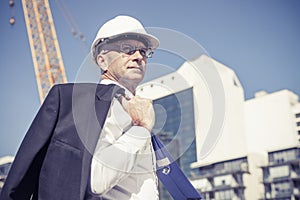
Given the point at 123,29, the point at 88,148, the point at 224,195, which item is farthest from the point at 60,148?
the point at 224,195

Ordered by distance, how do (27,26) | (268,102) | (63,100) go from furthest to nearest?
(268,102) < (27,26) < (63,100)

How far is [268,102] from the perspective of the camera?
3981 inches

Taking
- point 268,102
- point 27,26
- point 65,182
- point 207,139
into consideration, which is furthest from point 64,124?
A: point 268,102

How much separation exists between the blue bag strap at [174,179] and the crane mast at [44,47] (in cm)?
4741

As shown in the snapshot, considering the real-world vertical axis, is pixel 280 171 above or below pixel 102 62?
below

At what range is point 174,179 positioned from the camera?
2.57m

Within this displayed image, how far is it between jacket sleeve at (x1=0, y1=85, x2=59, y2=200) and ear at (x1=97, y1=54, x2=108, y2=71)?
37 cm

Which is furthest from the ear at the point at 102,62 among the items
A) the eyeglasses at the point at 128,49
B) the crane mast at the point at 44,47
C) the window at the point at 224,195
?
the window at the point at 224,195

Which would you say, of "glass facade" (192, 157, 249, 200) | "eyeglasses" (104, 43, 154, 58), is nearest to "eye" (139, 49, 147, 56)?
"eyeglasses" (104, 43, 154, 58)

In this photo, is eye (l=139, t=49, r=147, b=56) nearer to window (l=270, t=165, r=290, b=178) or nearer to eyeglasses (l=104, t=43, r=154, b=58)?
eyeglasses (l=104, t=43, r=154, b=58)

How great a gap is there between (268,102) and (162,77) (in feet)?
336

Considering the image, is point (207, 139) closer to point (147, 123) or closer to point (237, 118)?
point (147, 123)

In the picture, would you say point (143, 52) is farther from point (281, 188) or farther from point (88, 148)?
point (281, 188)

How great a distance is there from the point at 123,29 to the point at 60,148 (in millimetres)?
682
